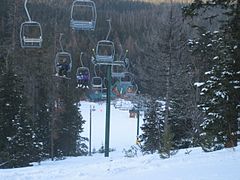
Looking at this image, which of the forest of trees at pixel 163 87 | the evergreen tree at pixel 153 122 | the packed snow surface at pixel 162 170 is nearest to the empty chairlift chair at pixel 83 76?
the forest of trees at pixel 163 87

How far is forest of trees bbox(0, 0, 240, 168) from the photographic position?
12.3 meters

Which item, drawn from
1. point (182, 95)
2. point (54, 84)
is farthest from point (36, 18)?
point (182, 95)

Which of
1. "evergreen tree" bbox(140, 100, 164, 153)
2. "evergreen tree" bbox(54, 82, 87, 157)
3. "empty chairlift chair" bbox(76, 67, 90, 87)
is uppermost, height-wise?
"empty chairlift chair" bbox(76, 67, 90, 87)

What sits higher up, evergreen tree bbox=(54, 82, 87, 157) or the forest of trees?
the forest of trees

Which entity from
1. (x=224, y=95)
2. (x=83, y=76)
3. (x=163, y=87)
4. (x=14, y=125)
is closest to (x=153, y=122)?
(x=163, y=87)

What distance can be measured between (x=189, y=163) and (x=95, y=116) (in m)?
64.8

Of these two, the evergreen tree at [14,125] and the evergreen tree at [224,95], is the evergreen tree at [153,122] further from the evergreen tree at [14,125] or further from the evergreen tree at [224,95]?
the evergreen tree at [224,95]

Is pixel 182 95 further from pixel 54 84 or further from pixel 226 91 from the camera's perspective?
pixel 226 91

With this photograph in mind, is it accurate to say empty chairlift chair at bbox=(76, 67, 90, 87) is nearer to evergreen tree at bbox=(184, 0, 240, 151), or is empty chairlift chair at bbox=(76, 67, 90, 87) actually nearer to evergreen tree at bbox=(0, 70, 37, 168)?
evergreen tree at bbox=(0, 70, 37, 168)

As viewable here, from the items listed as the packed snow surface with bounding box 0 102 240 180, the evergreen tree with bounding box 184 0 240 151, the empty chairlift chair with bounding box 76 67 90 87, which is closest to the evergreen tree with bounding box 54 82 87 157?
the empty chairlift chair with bounding box 76 67 90 87

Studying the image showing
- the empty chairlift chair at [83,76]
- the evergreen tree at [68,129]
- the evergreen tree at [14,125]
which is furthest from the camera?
the evergreen tree at [68,129]

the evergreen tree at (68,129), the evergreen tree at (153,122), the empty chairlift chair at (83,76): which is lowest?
the evergreen tree at (68,129)

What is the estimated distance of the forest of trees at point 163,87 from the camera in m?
12.3

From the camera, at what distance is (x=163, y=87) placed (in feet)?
78.6
